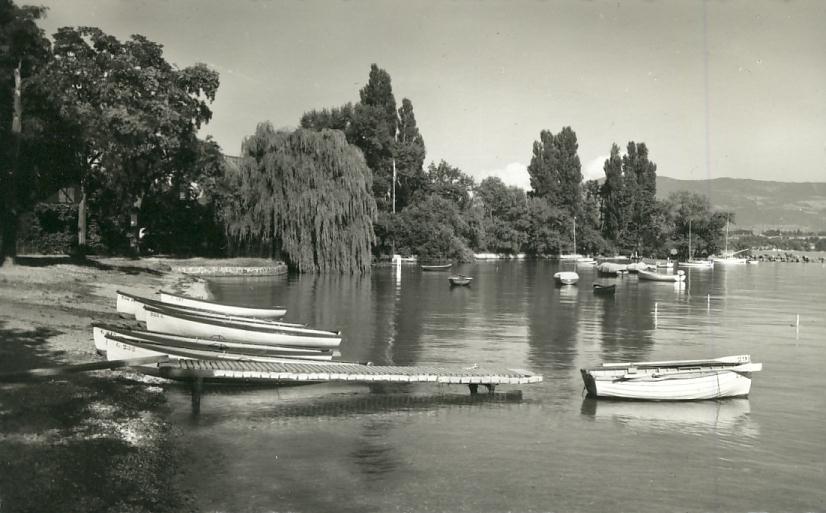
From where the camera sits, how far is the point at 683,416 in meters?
16.9

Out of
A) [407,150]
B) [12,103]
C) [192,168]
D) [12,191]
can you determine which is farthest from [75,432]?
[407,150]

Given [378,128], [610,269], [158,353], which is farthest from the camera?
[378,128]

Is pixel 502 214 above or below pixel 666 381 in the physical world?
above

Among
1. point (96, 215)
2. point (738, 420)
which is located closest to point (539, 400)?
point (738, 420)

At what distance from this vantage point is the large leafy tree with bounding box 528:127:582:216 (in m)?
130

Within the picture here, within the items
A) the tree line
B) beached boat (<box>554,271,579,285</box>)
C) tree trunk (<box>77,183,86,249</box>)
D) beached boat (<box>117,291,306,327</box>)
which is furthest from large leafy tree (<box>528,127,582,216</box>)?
beached boat (<box>117,291,306,327</box>)

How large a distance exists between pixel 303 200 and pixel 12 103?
1061 inches

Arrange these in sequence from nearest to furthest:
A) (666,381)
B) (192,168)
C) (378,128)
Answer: (666,381), (192,168), (378,128)

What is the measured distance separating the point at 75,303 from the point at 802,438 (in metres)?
24.2

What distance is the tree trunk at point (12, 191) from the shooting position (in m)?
31.5

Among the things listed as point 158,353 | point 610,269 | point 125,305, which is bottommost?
point 158,353

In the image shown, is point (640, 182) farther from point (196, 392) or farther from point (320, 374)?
point (196, 392)

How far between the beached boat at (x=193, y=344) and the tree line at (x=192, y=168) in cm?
1792

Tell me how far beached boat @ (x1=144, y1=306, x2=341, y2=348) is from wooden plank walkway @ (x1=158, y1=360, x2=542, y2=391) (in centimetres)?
383
